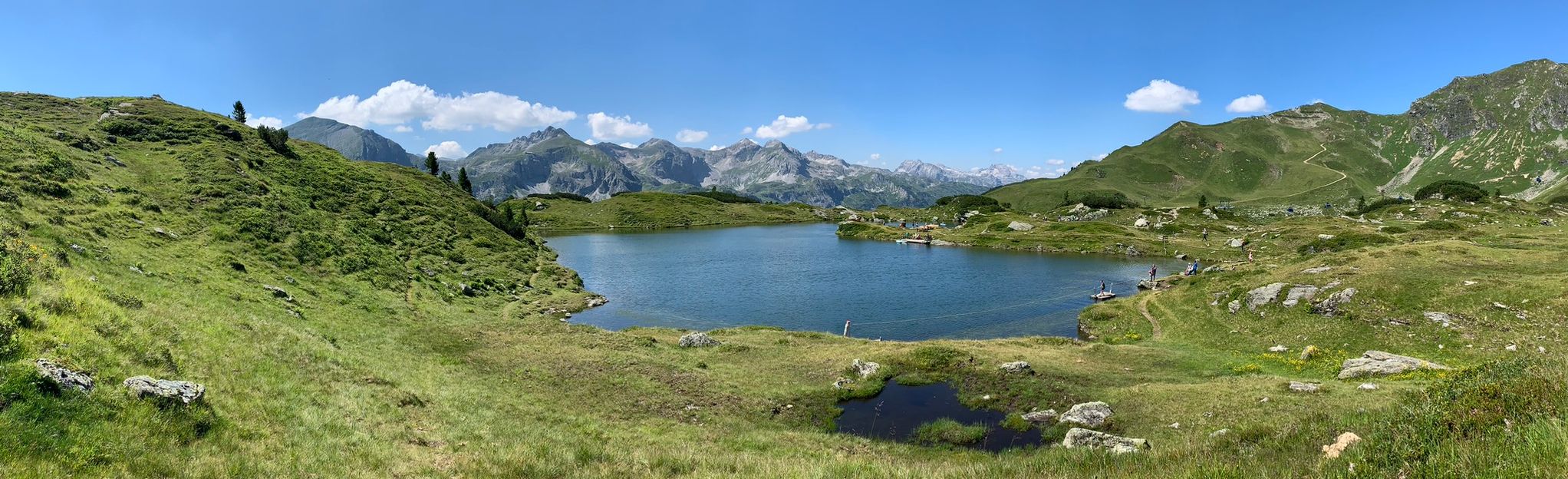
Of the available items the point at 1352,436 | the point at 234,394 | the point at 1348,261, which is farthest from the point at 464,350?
the point at 1348,261

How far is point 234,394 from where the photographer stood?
17.4 metres

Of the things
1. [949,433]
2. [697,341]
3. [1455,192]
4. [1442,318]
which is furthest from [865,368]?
[1455,192]

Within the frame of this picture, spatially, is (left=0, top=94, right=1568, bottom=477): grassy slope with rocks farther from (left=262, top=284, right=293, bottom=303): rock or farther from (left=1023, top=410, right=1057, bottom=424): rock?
(left=1023, top=410, right=1057, bottom=424): rock

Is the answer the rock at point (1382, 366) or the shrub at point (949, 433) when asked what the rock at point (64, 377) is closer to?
the shrub at point (949, 433)

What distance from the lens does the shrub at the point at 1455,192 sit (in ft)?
489

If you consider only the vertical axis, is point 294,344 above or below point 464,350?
above

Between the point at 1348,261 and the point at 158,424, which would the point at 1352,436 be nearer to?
the point at 158,424

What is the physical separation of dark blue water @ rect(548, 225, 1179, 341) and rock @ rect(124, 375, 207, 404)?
42.8 meters

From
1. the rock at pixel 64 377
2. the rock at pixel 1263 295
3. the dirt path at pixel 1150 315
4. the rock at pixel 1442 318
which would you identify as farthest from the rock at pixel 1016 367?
the rock at pixel 64 377

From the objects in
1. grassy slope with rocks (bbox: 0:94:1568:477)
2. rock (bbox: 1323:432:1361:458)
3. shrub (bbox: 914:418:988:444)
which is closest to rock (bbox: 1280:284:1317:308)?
grassy slope with rocks (bbox: 0:94:1568:477)

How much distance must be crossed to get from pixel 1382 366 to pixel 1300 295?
18.6 metres

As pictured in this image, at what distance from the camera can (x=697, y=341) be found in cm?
4212

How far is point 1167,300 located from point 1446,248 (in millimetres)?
22384

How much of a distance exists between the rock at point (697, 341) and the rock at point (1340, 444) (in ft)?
114
